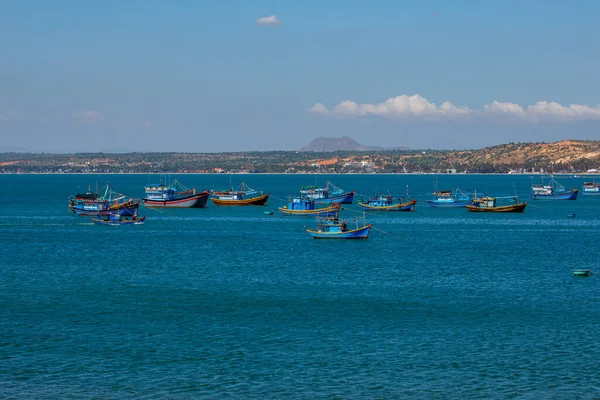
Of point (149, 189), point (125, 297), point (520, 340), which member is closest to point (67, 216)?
→ point (149, 189)

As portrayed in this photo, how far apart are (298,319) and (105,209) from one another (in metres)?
81.7

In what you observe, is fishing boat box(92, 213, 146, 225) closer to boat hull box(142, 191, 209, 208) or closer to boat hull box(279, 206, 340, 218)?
boat hull box(279, 206, 340, 218)

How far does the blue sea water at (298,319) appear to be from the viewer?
114 feet

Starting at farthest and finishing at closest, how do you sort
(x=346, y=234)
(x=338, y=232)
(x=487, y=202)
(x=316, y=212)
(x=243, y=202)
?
(x=243, y=202) → (x=487, y=202) → (x=316, y=212) → (x=346, y=234) → (x=338, y=232)

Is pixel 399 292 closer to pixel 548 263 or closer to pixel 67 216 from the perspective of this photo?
pixel 548 263

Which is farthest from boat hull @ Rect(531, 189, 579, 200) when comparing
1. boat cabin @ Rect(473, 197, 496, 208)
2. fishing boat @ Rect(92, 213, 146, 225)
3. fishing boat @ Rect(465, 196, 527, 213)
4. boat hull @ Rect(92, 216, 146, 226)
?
fishing boat @ Rect(92, 213, 146, 225)

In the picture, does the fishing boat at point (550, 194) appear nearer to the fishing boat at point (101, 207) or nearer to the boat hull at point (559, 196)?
the boat hull at point (559, 196)

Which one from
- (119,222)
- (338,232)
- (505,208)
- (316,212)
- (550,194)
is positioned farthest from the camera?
(550,194)

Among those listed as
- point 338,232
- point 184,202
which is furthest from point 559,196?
point 338,232

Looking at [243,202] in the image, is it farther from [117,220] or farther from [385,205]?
[117,220]

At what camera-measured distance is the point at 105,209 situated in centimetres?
12294

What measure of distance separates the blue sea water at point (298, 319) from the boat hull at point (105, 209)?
30.7m

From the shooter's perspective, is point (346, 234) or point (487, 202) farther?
point (487, 202)

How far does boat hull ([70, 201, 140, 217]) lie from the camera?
119 metres
